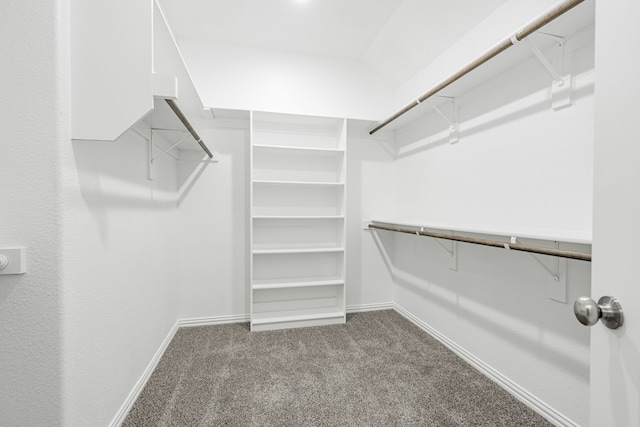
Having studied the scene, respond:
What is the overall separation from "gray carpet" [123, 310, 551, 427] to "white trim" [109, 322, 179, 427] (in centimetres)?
3

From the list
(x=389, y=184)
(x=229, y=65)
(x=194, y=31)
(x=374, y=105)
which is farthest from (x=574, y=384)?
(x=194, y=31)

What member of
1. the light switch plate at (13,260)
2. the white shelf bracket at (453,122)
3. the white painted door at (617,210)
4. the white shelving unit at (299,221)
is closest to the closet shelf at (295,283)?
the white shelving unit at (299,221)

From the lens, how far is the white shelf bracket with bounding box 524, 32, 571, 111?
1362 mm

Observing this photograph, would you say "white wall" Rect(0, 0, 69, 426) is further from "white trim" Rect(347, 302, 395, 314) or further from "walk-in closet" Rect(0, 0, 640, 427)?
"white trim" Rect(347, 302, 395, 314)

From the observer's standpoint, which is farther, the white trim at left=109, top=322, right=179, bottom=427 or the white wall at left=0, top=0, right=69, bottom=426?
the white trim at left=109, top=322, right=179, bottom=427

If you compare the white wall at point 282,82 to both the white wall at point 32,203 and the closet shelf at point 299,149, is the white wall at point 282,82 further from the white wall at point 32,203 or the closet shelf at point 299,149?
the white wall at point 32,203

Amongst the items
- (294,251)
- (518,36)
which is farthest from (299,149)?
(518,36)

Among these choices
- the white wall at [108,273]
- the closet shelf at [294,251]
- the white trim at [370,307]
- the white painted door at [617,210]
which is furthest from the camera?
the white trim at [370,307]

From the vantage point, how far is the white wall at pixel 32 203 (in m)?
0.95

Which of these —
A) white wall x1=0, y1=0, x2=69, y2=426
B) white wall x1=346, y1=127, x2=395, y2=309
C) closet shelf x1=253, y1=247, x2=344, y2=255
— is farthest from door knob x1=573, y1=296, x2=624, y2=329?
white wall x1=346, y1=127, x2=395, y2=309

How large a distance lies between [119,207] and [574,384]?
2326 millimetres

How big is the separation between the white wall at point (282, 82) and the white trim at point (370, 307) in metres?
1.89

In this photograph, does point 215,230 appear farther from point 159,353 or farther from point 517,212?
point 517,212

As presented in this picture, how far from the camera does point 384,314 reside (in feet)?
9.46
